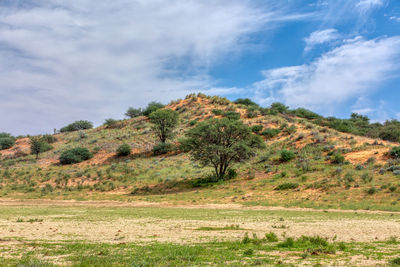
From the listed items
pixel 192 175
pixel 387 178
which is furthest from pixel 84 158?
pixel 387 178

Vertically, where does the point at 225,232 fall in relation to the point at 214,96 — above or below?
below

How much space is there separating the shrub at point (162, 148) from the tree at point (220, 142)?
17315 millimetres

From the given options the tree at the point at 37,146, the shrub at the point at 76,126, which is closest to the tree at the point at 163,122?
the tree at the point at 37,146

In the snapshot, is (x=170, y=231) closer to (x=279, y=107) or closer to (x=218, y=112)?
(x=218, y=112)

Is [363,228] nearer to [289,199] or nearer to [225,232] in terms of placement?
[225,232]

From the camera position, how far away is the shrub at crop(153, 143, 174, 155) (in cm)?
6041

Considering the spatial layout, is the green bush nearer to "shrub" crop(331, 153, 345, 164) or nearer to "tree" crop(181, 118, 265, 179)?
"tree" crop(181, 118, 265, 179)

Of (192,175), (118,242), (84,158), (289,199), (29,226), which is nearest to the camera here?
(118,242)

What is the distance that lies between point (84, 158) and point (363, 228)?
56.2 m

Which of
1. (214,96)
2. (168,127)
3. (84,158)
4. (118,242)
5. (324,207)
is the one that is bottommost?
(324,207)

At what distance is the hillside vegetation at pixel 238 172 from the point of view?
105ft

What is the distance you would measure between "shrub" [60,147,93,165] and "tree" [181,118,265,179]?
27.3m

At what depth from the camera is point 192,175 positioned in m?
46.6

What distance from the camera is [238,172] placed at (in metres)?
44.8
